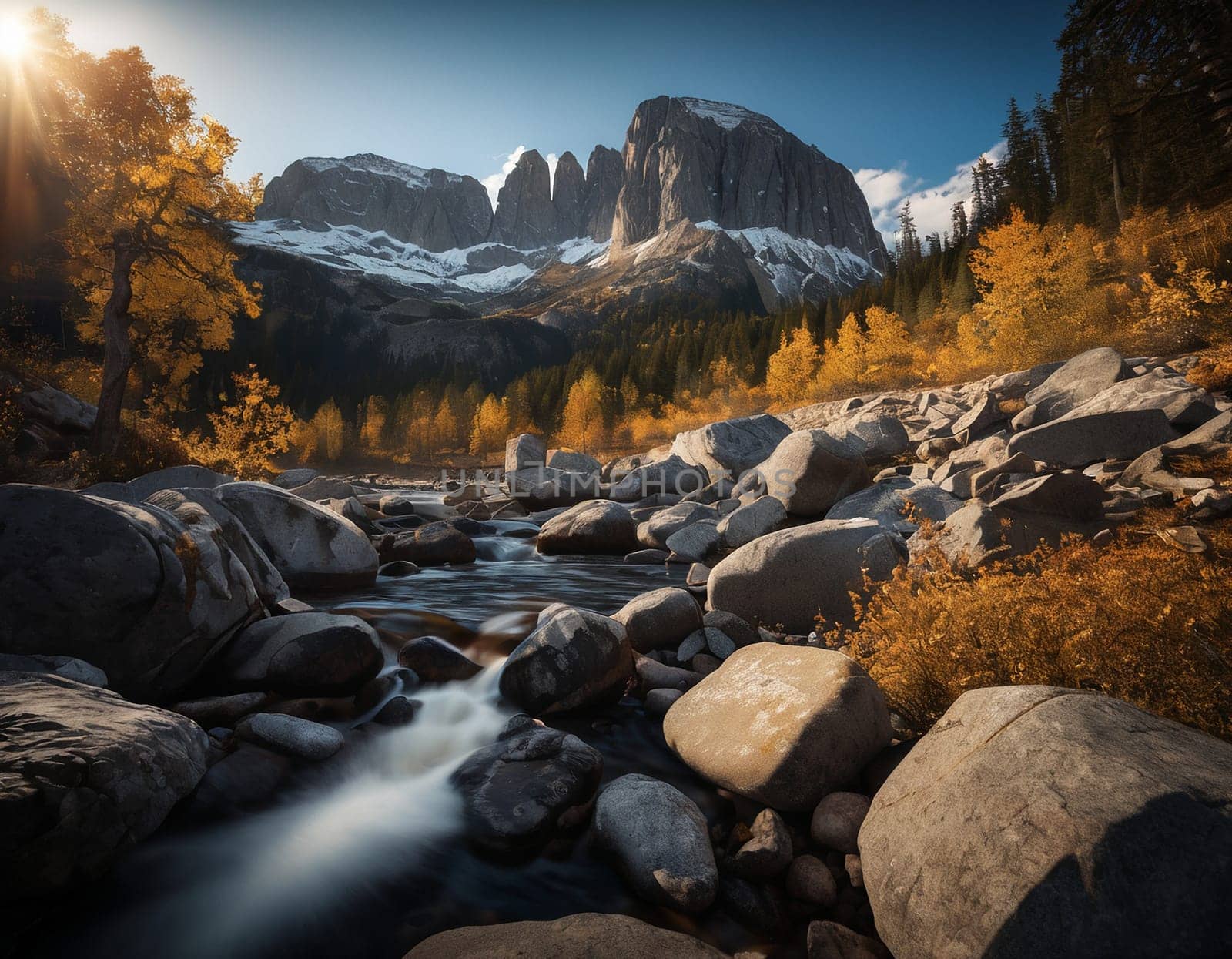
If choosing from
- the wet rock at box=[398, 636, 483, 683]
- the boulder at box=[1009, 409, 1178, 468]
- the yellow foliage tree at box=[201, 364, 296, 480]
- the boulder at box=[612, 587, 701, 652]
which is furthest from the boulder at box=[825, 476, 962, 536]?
the yellow foliage tree at box=[201, 364, 296, 480]

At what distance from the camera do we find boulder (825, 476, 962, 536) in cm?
994

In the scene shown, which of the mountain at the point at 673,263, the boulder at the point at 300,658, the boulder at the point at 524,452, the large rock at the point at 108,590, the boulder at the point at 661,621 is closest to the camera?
the large rock at the point at 108,590

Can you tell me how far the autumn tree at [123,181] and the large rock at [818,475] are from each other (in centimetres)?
1560

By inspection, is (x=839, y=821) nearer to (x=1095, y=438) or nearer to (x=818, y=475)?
(x=818, y=475)

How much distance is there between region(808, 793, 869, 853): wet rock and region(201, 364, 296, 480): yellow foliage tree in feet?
56.5

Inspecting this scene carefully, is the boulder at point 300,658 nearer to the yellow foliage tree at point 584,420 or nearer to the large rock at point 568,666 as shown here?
the large rock at point 568,666

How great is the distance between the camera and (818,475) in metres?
12.8

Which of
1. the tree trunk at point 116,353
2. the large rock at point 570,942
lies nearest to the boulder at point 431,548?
the tree trunk at point 116,353

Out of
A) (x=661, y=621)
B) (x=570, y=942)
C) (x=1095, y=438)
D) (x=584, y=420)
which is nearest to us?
(x=570, y=942)

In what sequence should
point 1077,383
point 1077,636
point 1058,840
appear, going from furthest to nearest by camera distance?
point 1077,383 < point 1077,636 < point 1058,840

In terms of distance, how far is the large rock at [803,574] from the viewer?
657 cm

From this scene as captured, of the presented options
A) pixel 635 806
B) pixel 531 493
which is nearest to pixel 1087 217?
pixel 531 493

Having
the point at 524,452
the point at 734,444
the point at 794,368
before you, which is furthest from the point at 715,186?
Answer: the point at 734,444

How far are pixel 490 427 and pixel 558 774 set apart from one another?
7240cm
